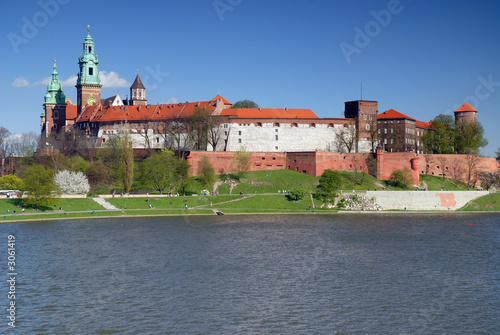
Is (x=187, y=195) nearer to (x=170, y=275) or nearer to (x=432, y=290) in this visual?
(x=170, y=275)

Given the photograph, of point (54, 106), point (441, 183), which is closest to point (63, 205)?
point (441, 183)

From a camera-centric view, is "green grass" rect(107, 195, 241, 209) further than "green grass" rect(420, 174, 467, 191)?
No

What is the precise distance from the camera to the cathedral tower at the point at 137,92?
111 metres

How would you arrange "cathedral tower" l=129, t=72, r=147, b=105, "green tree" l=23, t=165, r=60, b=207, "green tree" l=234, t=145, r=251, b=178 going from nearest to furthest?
1. "green tree" l=23, t=165, r=60, b=207
2. "green tree" l=234, t=145, r=251, b=178
3. "cathedral tower" l=129, t=72, r=147, b=105

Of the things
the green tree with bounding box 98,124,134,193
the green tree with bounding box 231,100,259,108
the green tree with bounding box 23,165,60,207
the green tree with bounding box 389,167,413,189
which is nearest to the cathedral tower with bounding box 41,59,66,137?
the green tree with bounding box 98,124,134,193

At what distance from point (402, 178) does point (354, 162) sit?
6.73 meters

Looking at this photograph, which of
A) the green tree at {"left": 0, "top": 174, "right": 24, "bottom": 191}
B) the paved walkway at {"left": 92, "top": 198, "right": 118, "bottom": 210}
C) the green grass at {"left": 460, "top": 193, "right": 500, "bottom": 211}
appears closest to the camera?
the paved walkway at {"left": 92, "top": 198, "right": 118, "bottom": 210}

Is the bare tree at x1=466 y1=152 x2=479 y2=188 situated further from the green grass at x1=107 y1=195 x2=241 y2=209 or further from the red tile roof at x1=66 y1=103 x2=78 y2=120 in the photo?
the red tile roof at x1=66 y1=103 x2=78 y2=120

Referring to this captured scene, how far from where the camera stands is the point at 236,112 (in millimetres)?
85500

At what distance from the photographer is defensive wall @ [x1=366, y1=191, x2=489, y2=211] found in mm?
64062

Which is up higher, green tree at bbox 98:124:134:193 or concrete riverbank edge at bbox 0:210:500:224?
green tree at bbox 98:124:134:193

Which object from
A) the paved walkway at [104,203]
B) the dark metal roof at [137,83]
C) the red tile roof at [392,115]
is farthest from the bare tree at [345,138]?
the dark metal roof at [137,83]

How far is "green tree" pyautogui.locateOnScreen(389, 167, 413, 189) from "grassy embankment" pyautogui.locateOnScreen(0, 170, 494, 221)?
1.28m

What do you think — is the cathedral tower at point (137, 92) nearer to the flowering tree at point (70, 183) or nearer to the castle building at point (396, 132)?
the castle building at point (396, 132)
